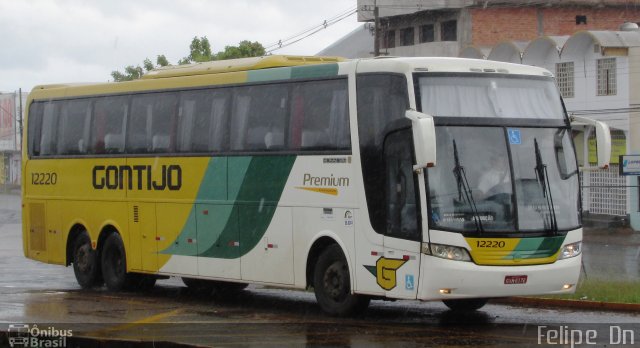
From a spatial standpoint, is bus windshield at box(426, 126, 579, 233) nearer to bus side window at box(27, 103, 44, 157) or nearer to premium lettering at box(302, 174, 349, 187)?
premium lettering at box(302, 174, 349, 187)

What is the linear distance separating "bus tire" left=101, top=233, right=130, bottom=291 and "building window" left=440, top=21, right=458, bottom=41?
150 ft

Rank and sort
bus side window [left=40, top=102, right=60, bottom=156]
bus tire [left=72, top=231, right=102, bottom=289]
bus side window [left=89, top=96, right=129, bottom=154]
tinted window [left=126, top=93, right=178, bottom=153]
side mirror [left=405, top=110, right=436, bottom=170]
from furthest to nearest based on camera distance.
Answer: bus side window [left=40, top=102, right=60, bottom=156]
bus tire [left=72, top=231, right=102, bottom=289]
bus side window [left=89, top=96, right=129, bottom=154]
tinted window [left=126, top=93, right=178, bottom=153]
side mirror [left=405, top=110, right=436, bottom=170]

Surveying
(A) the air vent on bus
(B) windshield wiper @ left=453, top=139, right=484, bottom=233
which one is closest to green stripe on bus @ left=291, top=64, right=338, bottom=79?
(B) windshield wiper @ left=453, top=139, right=484, bottom=233

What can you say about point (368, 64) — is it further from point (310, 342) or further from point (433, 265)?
point (310, 342)

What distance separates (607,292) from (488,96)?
4.24m

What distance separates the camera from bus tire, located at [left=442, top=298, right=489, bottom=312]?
16266mm

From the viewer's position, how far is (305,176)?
16.4 m

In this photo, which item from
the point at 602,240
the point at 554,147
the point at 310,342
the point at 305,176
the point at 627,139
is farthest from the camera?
the point at 627,139

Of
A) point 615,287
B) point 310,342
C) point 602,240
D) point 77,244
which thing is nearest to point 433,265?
point 310,342

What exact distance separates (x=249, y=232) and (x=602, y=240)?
24.4 metres

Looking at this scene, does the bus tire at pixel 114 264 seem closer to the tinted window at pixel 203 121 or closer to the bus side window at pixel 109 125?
the bus side window at pixel 109 125

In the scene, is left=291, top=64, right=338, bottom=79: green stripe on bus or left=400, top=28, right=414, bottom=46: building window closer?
left=291, top=64, right=338, bottom=79: green stripe on bus

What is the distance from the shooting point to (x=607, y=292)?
1750 cm

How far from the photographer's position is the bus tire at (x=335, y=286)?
1560cm
